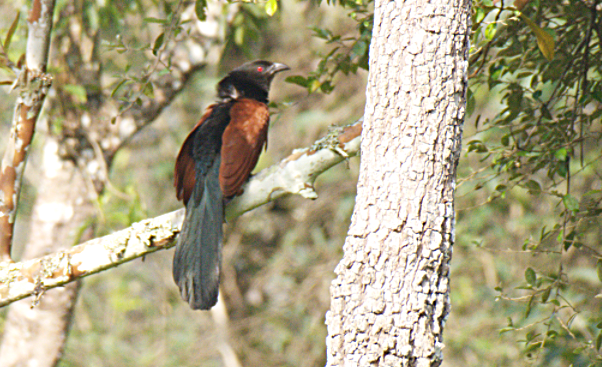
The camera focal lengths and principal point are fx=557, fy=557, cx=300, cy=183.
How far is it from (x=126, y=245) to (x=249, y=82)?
1.96 meters

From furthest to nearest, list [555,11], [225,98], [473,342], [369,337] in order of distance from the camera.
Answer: [473,342] < [225,98] < [555,11] < [369,337]

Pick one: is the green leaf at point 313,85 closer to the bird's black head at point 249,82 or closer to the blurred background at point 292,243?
the bird's black head at point 249,82

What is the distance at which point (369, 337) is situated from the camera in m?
1.53

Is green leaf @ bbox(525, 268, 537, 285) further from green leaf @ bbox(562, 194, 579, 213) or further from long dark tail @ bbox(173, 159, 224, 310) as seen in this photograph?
long dark tail @ bbox(173, 159, 224, 310)

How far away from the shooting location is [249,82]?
165 inches

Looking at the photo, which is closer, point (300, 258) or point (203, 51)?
point (203, 51)

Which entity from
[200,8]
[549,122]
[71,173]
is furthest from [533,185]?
[71,173]

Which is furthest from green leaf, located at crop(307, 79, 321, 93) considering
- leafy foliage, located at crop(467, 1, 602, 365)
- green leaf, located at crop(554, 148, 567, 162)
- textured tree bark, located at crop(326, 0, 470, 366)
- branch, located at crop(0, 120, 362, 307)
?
textured tree bark, located at crop(326, 0, 470, 366)

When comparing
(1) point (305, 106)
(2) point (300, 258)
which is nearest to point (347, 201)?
(2) point (300, 258)

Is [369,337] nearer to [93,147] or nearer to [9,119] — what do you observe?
[93,147]

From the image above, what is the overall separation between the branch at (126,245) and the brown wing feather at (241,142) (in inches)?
21.4

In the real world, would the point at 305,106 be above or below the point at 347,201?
above

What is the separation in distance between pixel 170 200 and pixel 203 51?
3821 millimetres

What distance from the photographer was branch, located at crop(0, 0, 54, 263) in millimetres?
2609
